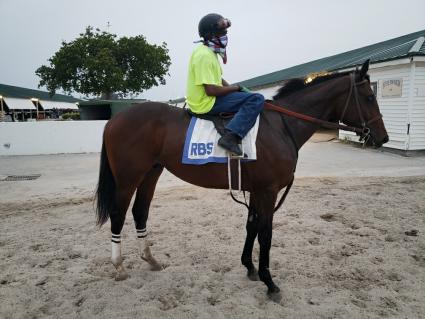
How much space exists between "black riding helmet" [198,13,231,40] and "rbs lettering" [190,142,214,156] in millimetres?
976

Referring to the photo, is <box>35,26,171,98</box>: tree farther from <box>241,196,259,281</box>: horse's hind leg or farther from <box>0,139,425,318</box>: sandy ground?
<box>241,196,259,281</box>: horse's hind leg

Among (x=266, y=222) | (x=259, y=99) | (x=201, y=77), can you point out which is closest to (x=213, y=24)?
(x=201, y=77)

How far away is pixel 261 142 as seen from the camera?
2.89 meters

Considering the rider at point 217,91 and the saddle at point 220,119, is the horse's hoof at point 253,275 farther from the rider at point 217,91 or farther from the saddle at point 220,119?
the saddle at point 220,119

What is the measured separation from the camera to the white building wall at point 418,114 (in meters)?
9.88

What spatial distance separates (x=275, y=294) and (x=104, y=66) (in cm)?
2551

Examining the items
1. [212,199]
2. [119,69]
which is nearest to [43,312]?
[212,199]

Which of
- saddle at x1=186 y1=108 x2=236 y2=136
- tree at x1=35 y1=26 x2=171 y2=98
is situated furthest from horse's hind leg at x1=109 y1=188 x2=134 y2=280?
tree at x1=35 y1=26 x2=171 y2=98

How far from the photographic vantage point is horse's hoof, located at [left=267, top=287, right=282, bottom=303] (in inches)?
110

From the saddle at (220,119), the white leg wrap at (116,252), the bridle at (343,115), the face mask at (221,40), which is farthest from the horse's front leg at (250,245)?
the face mask at (221,40)

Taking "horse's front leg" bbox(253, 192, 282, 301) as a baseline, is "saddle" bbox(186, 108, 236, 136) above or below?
above

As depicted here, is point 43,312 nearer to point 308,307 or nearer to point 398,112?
point 308,307

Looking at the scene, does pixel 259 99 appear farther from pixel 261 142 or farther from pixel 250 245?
pixel 250 245

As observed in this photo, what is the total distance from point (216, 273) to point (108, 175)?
1523 millimetres
